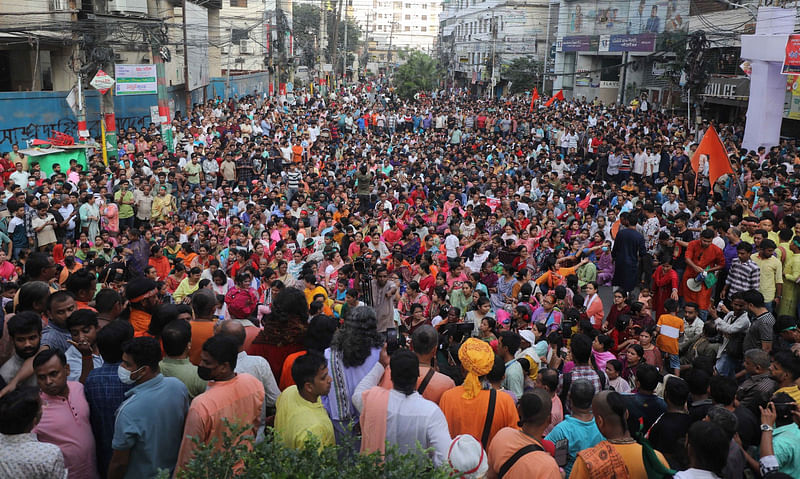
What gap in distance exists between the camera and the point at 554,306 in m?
7.20

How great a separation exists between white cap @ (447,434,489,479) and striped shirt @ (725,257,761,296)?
5316 millimetres

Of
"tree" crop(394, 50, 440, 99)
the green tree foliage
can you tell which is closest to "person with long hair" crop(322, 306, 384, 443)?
"tree" crop(394, 50, 440, 99)

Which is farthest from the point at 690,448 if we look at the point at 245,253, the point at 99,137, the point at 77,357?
the point at 99,137

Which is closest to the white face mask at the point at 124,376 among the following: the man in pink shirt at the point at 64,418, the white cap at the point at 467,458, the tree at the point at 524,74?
the man in pink shirt at the point at 64,418

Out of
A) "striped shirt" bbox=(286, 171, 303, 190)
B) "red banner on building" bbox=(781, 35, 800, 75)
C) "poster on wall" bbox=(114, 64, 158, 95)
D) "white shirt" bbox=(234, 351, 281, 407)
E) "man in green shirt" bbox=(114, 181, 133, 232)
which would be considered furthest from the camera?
"poster on wall" bbox=(114, 64, 158, 95)

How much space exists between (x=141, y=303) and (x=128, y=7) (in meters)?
23.5

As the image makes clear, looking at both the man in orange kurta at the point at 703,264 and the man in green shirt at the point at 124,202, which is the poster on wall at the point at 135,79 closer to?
the man in green shirt at the point at 124,202

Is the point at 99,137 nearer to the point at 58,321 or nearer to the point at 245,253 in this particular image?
the point at 245,253

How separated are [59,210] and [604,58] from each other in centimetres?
3774

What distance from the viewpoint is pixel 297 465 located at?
108 inches

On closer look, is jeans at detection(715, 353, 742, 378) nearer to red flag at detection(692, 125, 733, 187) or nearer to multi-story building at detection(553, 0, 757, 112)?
red flag at detection(692, 125, 733, 187)

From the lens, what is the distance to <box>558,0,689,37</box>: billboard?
120 feet

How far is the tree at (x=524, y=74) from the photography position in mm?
47531

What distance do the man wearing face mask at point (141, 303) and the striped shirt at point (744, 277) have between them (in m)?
6.15
